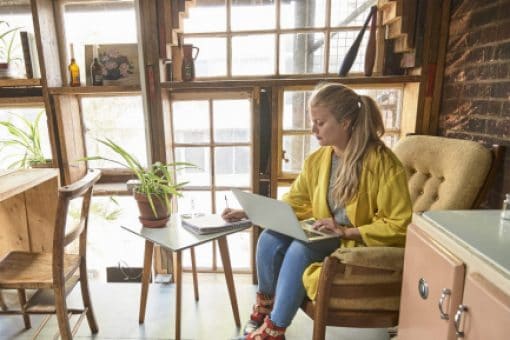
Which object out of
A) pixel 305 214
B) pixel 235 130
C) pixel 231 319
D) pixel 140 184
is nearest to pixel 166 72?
pixel 235 130

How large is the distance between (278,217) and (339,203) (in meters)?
0.29

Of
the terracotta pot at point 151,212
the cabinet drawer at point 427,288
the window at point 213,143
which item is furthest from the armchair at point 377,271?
the window at point 213,143

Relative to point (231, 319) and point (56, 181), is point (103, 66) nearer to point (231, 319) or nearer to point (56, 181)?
point (56, 181)

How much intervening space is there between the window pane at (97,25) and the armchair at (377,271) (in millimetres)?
1736

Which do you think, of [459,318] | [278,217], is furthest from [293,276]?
[459,318]

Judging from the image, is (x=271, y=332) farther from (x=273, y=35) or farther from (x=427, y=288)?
(x=273, y=35)

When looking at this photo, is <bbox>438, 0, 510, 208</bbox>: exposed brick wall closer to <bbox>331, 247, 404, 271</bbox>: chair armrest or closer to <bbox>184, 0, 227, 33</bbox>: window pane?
<bbox>331, 247, 404, 271</bbox>: chair armrest

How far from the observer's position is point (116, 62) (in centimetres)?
196

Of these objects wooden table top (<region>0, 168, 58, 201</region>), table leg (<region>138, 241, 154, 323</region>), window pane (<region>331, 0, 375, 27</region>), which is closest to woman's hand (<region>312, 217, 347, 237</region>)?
table leg (<region>138, 241, 154, 323</region>)

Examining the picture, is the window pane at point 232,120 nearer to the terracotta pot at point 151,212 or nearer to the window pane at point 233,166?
the window pane at point 233,166

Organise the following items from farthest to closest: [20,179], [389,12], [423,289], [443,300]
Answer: [389,12], [20,179], [423,289], [443,300]

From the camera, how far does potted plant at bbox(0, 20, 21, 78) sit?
1915 millimetres

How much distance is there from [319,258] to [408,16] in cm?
125

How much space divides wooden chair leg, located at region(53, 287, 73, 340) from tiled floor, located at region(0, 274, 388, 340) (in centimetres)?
33
